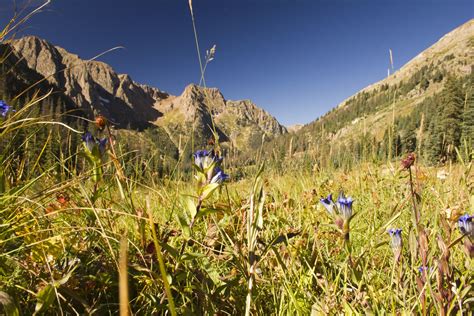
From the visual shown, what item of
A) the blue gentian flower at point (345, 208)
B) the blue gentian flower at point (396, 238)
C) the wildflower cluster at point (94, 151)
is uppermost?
the wildflower cluster at point (94, 151)

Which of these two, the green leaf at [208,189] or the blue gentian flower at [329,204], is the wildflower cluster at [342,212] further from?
the green leaf at [208,189]

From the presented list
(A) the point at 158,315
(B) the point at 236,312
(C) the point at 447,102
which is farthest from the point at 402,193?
(C) the point at 447,102

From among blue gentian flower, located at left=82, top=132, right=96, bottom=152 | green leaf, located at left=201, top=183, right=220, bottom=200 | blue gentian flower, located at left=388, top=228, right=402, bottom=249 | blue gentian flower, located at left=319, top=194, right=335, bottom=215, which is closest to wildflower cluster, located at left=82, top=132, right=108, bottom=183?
blue gentian flower, located at left=82, top=132, right=96, bottom=152

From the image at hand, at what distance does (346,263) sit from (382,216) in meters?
1.55

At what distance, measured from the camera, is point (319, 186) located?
3875mm

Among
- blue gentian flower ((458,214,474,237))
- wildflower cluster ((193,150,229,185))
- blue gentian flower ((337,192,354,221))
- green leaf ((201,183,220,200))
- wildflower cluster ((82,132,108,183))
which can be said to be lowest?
blue gentian flower ((458,214,474,237))

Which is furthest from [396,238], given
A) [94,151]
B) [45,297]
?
[94,151]

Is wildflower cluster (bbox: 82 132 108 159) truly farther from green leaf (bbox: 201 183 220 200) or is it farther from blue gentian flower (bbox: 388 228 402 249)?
blue gentian flower (bbox: 388 228 402 249)

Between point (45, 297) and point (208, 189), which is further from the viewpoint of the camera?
point (208, 189)

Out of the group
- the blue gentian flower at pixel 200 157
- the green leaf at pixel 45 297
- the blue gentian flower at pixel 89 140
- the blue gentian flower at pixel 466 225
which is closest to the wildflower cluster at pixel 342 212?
the blue gentian flower at pixel 466 225

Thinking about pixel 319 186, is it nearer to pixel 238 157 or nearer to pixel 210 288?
pixel 238 157

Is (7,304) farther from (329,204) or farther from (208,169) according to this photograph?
(329,204)

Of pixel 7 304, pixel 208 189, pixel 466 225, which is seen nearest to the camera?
pixel 7 304

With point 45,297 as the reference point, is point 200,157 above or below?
above
